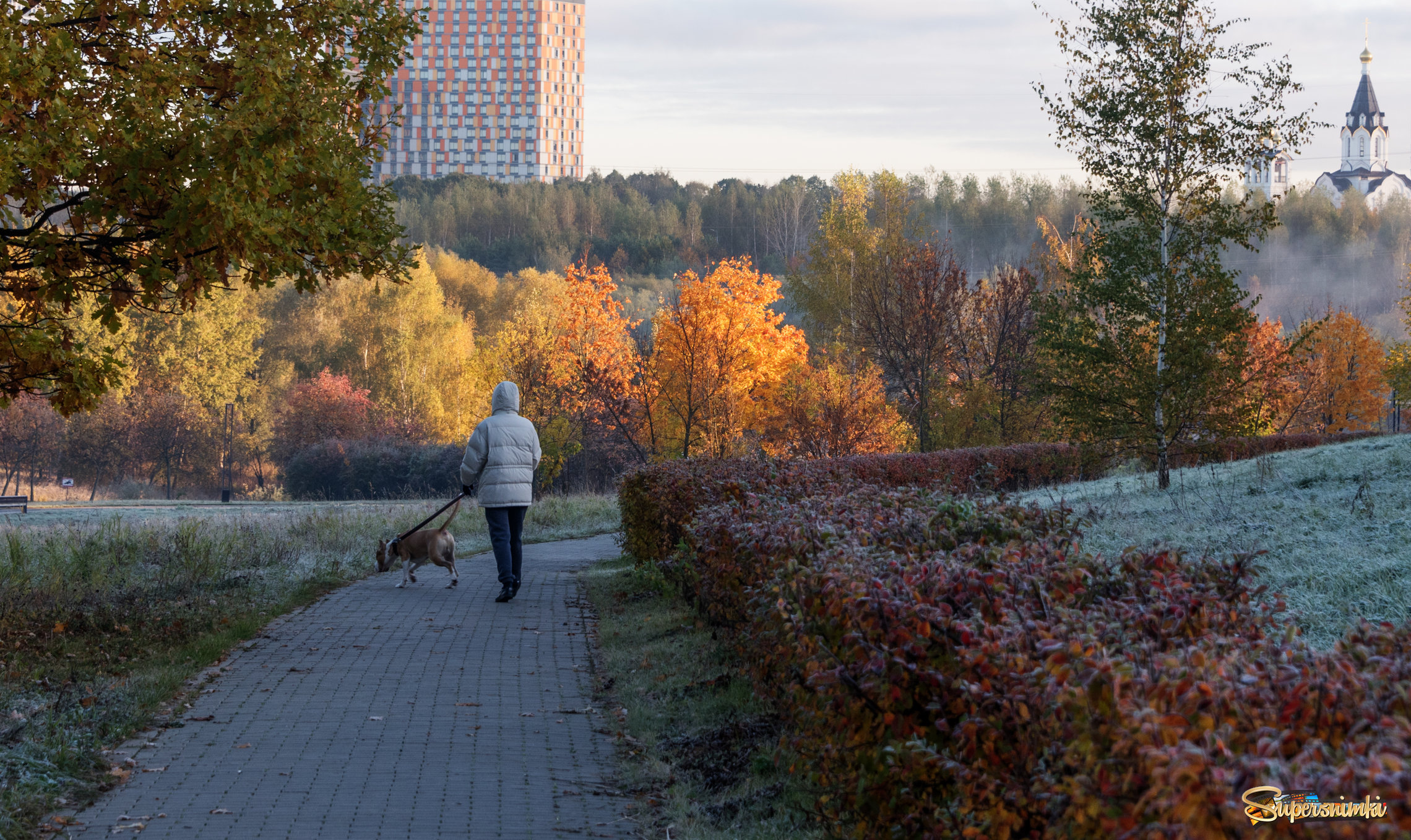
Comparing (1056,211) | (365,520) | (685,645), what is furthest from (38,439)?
(1056,211)

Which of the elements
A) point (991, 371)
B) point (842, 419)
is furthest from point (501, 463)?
point (991, 371)

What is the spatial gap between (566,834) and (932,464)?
16911 millimetres

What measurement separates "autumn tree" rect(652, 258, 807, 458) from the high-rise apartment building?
114 metres

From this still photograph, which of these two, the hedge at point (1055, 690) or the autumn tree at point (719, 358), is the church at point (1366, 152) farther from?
the hedge at point (1055, 690)

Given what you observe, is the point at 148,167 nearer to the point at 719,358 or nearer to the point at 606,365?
the point at 719,358

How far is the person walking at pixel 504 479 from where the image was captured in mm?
9742

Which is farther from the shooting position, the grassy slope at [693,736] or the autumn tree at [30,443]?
the autumn tree at [30,443]

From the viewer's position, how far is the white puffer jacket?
383 inches

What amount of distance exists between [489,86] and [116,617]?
149478 mm

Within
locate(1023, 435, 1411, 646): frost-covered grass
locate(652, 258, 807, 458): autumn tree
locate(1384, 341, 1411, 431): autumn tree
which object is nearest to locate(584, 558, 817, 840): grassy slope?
locate(1023, 435, 1411, 646): frost-covered grass

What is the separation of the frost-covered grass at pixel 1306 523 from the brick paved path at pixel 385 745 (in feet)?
8.88

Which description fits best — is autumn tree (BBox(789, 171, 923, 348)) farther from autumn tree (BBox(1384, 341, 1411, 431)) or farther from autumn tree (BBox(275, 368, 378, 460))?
autumn tree (BBox(275, 368, 378, 460))

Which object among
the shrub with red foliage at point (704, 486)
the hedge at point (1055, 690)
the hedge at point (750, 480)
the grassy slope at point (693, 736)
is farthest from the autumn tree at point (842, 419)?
the hedge at point (1055, 690)

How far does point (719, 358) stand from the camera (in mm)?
34625
